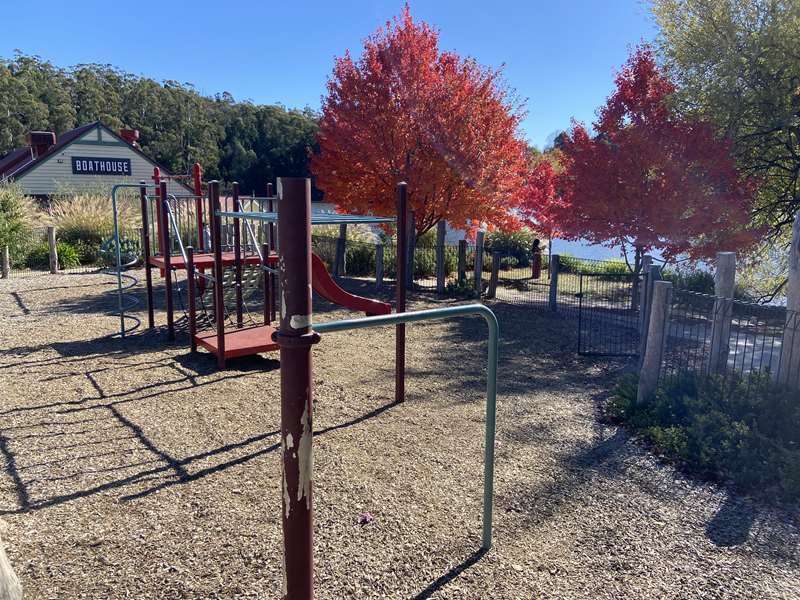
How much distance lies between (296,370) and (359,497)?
2083 millimetres

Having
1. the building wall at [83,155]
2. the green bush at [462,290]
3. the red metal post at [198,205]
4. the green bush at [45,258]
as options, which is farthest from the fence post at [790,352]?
the building wall at [83,155]

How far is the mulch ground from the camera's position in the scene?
2930mm

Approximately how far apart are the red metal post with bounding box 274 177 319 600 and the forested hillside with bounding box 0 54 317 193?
4140 cm

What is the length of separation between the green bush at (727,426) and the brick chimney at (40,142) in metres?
33.9

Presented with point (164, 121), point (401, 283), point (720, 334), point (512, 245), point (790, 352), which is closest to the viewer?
point (790, 352)

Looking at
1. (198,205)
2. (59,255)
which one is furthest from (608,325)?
(59,255)

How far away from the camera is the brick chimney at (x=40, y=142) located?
101ft

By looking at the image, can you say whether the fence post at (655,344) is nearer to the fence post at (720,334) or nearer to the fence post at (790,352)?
the fence post at (720,334)

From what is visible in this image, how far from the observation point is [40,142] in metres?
A: 31.0

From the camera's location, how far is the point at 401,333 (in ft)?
18.0

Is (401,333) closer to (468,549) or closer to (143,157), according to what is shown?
(468,549)

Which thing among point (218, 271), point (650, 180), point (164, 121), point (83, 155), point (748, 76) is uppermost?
point (164, 121)

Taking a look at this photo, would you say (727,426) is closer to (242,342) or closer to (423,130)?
(242,342)

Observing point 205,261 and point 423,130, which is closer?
point 205,261
